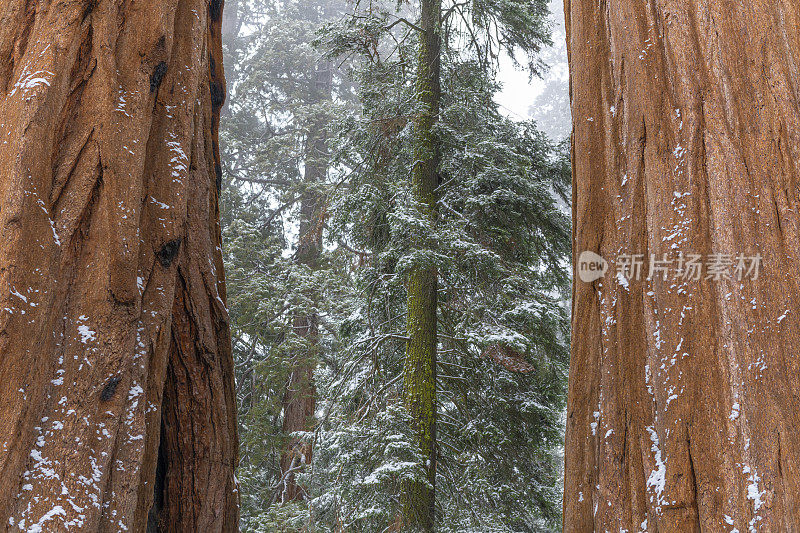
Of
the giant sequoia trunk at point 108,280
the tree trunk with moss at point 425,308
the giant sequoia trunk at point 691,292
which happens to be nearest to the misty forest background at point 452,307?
the tree trunk with moss at point 425,308

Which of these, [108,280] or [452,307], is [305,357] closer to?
[452,307]

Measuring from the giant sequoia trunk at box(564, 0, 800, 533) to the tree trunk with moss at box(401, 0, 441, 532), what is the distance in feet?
13.1

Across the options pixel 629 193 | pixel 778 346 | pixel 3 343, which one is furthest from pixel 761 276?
pixel 3 343

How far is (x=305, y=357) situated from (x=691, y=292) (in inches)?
360

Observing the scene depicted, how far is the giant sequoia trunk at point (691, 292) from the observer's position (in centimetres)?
193

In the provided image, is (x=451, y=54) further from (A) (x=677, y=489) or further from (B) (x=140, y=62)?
(A) (x=677, y=489)

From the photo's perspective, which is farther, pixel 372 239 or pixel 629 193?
pixel 372 239

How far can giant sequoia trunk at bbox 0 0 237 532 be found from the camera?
215 centimetres

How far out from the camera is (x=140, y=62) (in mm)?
2881

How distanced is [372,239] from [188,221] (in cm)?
531

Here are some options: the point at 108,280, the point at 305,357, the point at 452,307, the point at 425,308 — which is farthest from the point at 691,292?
the point at 305,357

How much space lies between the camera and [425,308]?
7430 millimetres

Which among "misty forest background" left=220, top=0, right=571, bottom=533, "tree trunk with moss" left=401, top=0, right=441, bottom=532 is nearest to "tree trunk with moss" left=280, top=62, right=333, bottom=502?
"misty forest background" left=220, top=0, right=571, bottom=533

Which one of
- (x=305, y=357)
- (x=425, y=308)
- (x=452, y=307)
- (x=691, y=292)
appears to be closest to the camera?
A: (x=691, y=292)
